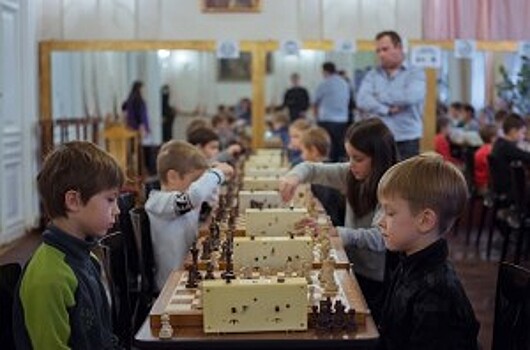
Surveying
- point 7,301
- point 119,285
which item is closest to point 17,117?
point 119,285

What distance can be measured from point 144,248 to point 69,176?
1736 mm

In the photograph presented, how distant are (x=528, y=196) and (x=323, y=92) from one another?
4.10 meters

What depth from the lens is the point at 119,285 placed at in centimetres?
391

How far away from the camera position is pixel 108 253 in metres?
3.50

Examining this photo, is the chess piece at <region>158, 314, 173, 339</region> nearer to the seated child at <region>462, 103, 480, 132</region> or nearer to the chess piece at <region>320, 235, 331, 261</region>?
the chess piece at <region>320, 235, 331, 261</region>

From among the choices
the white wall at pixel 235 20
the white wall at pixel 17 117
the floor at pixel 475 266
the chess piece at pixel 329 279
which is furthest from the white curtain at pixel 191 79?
the chess piece at pixel 329 279

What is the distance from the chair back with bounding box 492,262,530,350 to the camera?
2707mm

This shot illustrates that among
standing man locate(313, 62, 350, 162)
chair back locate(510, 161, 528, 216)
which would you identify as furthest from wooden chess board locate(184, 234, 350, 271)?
standing man locate(313, 62, 350, 162)

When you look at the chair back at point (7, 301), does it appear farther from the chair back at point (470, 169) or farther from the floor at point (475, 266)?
the chair back at point (470, 169)

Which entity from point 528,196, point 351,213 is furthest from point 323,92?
point 351,213

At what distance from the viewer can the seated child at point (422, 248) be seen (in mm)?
2576

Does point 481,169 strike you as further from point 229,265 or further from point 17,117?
point 229,265

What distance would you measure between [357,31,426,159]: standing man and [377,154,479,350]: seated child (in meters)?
4.34

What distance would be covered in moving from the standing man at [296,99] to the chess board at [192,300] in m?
8.64
